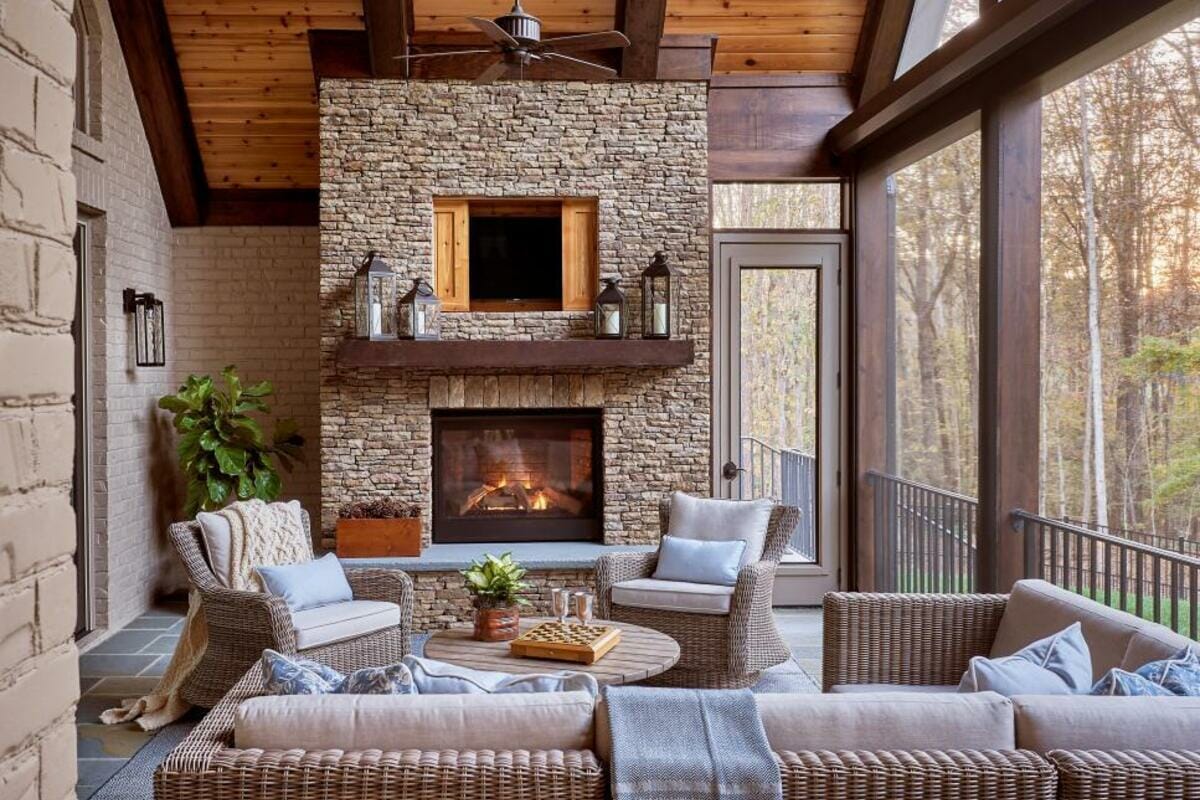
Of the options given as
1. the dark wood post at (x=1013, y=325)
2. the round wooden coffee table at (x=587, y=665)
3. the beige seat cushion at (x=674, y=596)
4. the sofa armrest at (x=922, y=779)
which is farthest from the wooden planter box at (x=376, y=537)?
the sofa armrest at (x=922, y=779)

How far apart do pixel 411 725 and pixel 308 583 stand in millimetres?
2555

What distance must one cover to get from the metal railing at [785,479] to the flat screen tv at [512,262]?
1.69 meters

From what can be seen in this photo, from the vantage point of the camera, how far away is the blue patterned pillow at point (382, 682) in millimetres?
2316

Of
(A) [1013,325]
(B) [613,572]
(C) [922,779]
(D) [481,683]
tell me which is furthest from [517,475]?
(C) [922,779]

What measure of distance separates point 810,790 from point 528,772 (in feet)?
1.92

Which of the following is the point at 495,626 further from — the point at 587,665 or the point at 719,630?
the point at 719,630

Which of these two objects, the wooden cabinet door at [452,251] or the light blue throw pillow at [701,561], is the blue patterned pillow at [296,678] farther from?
the wooden cabinet door at [452,251]

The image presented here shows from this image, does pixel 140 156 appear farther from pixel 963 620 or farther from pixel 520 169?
pixel 963 620

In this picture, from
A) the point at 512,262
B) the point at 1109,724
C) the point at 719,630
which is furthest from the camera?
the point at 512,262

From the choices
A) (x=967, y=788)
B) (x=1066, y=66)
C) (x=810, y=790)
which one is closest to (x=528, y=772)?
(x=810, y=790)

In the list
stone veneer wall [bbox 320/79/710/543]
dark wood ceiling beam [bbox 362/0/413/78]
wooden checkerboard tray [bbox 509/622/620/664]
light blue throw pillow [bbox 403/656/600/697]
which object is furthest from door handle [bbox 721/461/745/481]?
light blue throw pillow [bbox 403/656/600/697]

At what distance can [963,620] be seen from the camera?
140 inches

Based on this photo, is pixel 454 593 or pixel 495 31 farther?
pixel 454 593

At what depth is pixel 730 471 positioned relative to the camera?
6.59 metres
